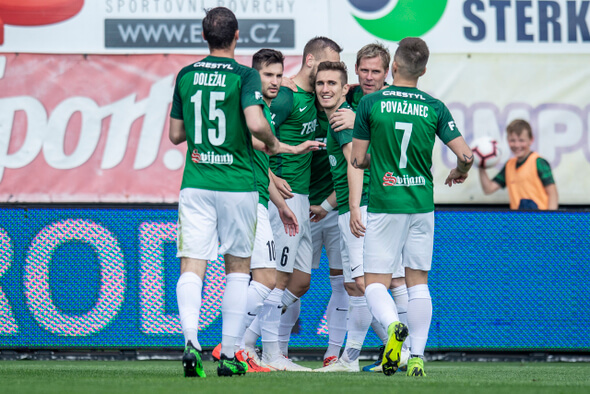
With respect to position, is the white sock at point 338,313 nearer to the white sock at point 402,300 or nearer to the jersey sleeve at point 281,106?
the white sock at point 402,300

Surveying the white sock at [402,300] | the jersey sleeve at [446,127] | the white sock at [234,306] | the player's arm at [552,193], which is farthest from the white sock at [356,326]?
the player's arm at [552,193]

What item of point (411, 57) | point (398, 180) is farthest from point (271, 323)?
point (411, 57)

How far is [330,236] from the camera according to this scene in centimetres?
706

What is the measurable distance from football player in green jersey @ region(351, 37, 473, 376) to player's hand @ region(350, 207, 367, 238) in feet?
1.38

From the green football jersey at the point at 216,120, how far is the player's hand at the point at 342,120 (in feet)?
3.92

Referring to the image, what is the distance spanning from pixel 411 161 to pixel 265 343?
1999 millimetres

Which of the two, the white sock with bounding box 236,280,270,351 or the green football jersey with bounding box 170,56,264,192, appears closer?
the green football jersey with bounding box 170,56,264,192

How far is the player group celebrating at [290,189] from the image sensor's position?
5.27 metres

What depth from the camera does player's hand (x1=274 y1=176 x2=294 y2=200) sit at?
6.62 metres

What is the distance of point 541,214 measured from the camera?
815cm

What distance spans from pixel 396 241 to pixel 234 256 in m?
0.98

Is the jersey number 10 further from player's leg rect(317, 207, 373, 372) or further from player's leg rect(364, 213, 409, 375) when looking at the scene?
player's leg rect(317, 207, 373, 372)

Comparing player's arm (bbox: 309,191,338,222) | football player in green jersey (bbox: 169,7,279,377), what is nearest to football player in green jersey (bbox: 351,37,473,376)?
football player in green jersey (bbox: 169,7,279,377)

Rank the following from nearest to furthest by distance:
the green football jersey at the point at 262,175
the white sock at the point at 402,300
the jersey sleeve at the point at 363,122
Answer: the jersey sleeve at the point at 363,122 < the green football jersey at the point at 262,175 < the white sock at the point at 402,300
